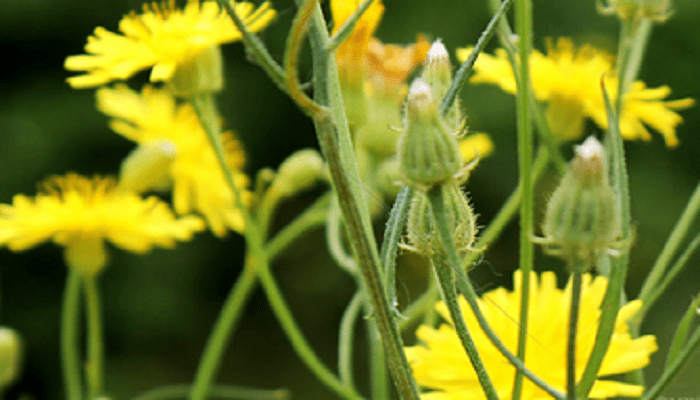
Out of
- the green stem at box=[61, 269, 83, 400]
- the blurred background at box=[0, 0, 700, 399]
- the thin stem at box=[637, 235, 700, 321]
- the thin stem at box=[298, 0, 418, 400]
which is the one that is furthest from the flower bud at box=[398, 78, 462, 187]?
the blurred background at box=[0, 0, 700, 399]

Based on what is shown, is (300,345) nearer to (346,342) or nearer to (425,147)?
(346,342)

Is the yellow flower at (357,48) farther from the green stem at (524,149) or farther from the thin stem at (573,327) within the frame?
the thin stem at (573,327)

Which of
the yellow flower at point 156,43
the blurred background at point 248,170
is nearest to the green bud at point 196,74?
the yellow flower at point 156,43

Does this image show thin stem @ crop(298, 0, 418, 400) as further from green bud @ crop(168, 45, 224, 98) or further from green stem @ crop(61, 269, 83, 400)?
green stem @ crop(61, 269, 83, 400)

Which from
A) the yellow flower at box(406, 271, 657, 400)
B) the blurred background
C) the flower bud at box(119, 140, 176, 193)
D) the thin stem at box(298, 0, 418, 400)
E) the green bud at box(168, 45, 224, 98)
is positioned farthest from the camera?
the blurred background

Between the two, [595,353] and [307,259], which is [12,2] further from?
[595,353]

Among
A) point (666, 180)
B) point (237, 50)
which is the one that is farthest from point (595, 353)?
point (237, 50)
